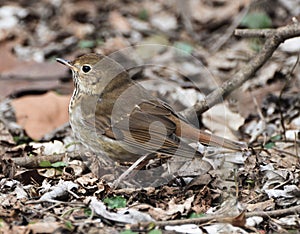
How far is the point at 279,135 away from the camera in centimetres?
641

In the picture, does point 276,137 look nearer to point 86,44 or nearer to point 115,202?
point 115,202

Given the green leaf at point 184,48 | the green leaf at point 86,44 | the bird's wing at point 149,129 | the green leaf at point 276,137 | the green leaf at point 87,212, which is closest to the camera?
the green leaf at point 87,212

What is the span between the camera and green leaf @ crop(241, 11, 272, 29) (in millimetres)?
8725

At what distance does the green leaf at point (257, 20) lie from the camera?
8725 mm

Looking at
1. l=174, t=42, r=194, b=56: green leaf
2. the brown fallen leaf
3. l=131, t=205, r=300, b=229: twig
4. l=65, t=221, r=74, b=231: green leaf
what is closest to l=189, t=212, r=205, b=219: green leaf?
l=131, t=205, r=300, b=229: twig

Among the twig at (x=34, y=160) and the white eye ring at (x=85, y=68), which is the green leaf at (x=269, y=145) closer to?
the white eye ring at (x=85, y=68)

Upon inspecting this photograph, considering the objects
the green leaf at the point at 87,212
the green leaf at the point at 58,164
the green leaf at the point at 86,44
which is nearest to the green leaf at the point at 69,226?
the green leaf at the point at 87,212

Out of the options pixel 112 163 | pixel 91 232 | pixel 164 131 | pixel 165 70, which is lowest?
pixel 91 232

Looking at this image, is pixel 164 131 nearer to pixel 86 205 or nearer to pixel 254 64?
pixel 86 205

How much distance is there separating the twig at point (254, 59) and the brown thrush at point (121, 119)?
57cm

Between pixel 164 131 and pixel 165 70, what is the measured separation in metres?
3.50

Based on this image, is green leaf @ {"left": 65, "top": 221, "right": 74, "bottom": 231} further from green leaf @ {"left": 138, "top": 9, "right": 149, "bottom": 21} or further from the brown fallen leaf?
green leaf @ {"left": 138, "top": 9, "right": 149, "bottom": 21}

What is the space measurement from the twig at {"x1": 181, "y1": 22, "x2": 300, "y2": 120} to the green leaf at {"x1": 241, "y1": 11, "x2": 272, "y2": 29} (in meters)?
2.77

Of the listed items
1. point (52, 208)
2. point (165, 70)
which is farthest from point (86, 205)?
point (165, 70)
